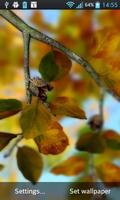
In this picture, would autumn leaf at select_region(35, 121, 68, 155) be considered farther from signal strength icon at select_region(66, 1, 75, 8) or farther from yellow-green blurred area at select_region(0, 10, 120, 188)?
signal strength icon at select_region(66, 1, 75, 8)

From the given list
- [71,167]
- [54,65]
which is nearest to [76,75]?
[54,65]

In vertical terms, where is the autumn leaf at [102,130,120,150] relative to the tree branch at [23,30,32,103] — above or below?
below

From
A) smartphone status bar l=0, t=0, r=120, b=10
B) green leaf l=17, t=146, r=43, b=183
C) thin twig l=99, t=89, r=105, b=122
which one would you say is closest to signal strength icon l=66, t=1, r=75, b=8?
smartphone status bar l=0, t=0, r=120, b=10

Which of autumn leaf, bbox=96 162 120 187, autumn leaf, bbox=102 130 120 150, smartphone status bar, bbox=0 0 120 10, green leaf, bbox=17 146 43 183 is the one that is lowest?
autumn leaf, bbox=96 162 120 187

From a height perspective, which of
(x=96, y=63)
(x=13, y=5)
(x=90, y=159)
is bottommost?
(x=90, y=159)

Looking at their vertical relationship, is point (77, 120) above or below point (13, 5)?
below

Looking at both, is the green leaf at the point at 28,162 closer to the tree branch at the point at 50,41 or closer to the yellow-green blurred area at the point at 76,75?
the yellow-green blurred area at the point at 76,75

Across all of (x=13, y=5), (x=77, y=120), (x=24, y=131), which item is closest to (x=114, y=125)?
(x=77, y=120)

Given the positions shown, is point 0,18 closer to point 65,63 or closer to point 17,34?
point 17,34
